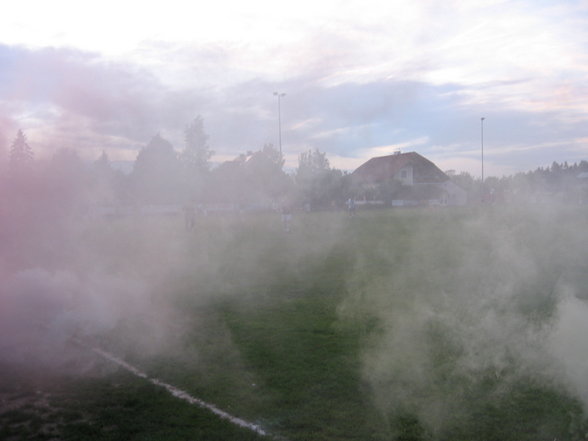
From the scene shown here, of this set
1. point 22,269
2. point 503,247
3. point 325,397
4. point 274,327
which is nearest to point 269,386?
point 325,397

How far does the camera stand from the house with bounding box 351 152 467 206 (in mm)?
12750

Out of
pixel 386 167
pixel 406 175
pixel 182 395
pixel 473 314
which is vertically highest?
pixel 386 167

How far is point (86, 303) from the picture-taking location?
8086mm

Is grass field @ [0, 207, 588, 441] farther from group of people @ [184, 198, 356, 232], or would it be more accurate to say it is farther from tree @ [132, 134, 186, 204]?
group of people @ [184, 198, 356, 232]

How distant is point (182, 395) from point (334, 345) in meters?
2.39

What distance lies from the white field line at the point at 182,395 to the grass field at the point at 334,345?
102mm

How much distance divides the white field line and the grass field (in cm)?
10

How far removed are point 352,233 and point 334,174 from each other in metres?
8.40

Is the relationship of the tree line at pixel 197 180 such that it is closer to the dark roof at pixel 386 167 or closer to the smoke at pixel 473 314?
the dark roof at pixel 386 167

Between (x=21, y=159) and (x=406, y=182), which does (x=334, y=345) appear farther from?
(x=406, y=182)

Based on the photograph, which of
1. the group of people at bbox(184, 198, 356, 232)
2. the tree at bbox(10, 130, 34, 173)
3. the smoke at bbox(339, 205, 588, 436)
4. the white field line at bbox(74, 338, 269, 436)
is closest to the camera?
the white field line at bbox(74, 338, 269, 436)

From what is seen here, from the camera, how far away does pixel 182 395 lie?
5406 millimetres

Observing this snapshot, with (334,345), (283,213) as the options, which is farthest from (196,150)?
(283,213)

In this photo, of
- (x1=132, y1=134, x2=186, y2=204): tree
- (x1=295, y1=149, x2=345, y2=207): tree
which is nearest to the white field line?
(x1=132, y1=134, x2=186, y2=204): tree
